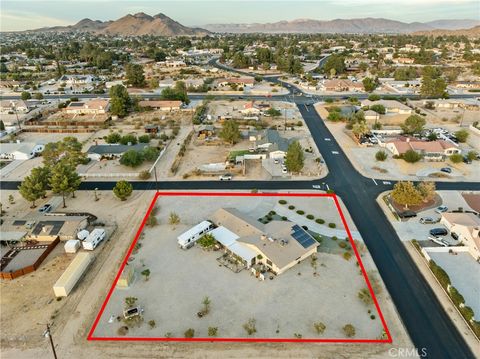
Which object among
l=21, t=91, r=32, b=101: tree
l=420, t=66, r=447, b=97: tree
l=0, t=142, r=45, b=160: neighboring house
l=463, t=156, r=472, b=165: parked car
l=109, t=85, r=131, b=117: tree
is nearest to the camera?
l=463, t=156, r=472, b=165: parked car

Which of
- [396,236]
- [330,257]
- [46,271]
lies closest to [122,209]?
[46,271]

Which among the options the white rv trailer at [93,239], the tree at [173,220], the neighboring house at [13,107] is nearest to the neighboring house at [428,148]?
the tree at [173,220]

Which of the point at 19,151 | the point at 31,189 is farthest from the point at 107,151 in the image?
the point at 31,189

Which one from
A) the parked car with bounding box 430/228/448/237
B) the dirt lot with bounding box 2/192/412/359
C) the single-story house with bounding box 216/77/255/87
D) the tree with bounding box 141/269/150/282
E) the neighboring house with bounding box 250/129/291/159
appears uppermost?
the single-story house with bounding box 216/77/255/87

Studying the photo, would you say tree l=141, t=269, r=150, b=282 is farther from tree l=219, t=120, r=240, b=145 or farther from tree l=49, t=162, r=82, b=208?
tree l=219, t=120, r=240, b=145

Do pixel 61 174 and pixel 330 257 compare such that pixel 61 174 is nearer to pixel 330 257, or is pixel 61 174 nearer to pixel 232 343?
pixel 232 343

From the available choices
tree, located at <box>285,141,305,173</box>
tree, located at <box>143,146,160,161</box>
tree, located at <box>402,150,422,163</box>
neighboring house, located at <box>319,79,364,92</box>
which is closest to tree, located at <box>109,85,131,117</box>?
tree, located at <box>143,146,160,161</box>

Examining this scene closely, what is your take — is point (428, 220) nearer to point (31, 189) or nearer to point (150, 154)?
point (150, 154)
